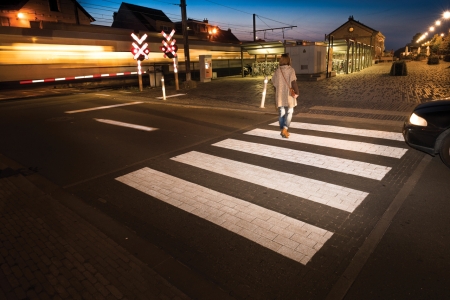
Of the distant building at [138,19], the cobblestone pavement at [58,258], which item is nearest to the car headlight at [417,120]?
the cobblestone pavement at [58,258]

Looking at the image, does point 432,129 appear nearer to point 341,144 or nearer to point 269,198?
point 341,144

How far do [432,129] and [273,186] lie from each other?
Result: 3.06 metres

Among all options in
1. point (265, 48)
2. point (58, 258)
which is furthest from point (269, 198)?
point (265, 48)

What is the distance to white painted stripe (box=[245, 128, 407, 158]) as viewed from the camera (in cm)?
616

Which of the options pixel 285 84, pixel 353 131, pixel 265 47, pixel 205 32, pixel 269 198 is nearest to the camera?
pixel 269 198

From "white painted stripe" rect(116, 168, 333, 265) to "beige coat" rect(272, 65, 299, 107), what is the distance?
11.1 ft

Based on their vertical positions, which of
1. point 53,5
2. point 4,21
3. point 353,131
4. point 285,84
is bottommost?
point 353,131

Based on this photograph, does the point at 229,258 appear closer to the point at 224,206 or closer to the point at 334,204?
the point at 224,206

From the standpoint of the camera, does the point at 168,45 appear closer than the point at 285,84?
No

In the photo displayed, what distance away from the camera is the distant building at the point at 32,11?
35344mm

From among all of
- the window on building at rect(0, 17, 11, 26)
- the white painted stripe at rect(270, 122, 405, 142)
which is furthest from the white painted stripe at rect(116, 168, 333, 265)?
the window on building at rect(0, 17, 11, 26)

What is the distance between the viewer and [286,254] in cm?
312

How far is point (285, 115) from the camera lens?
291 inches

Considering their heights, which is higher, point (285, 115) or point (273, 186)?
point (285, 115)
